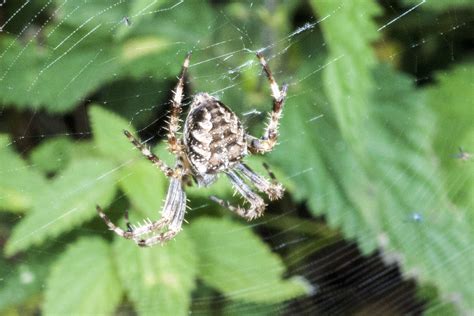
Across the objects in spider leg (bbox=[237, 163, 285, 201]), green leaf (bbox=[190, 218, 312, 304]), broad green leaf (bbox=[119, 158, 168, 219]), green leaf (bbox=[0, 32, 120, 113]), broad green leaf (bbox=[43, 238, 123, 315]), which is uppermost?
green leaf (bbox=[0, 32, 120, 113])

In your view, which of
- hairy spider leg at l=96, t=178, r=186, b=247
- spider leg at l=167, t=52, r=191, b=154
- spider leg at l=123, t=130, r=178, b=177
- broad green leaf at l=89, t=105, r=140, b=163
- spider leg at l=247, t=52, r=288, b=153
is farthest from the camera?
broad green leaf at l=89, t=105, r=140, b=163

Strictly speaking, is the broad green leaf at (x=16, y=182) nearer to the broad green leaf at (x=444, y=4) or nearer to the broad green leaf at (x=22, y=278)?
the broad green leaf at (x=22, y=278)

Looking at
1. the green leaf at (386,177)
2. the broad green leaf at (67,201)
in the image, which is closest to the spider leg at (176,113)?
the broad green leaf at (67,201)

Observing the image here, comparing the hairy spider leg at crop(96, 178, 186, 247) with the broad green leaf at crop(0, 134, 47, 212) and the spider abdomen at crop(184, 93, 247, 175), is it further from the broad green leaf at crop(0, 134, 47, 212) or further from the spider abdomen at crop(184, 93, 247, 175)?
the broad green leaf at crop(0, 134, 47, 212)

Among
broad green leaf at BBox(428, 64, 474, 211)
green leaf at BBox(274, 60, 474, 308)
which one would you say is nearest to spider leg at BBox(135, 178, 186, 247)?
green leaf at BBox(274, 60, 474, 308)

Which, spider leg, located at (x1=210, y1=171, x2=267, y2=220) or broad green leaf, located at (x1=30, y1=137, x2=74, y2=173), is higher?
broad green leaf, located at (x1=30, y1=137, x2=74, y2=173)

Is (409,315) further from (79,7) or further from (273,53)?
(79,7)
